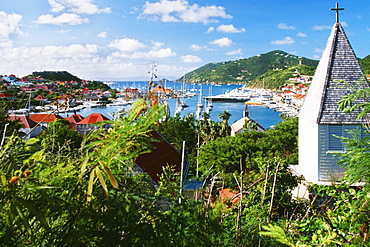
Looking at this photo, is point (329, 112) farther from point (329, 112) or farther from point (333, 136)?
point (333, 136)

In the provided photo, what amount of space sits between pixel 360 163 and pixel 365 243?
1.22m

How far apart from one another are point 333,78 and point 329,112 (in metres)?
1.09

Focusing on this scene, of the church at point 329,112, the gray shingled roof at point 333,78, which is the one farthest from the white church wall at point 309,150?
the gray shingled roof at point 333,78

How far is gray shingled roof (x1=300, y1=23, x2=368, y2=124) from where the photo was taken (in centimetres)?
979

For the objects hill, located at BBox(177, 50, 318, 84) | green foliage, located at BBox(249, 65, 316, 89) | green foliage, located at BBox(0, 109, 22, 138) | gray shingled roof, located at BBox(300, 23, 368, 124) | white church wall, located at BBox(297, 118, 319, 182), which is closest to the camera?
green foliage, located at BBox(0, 109, 22, 138)

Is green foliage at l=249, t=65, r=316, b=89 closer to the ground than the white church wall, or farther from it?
farther from it

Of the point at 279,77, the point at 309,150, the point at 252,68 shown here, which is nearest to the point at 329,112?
the point at 309,150

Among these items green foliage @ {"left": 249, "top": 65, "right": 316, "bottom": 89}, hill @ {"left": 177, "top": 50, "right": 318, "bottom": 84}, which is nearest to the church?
green foliage @ {"left": 249, "top": 65, "right": 316, "bottom": 89}

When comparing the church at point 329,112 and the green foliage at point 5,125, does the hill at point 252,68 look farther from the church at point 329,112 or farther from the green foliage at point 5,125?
the church at point 329,112

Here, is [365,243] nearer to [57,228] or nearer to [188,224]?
[188,224]

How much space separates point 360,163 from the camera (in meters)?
3.09

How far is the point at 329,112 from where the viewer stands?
984 cm

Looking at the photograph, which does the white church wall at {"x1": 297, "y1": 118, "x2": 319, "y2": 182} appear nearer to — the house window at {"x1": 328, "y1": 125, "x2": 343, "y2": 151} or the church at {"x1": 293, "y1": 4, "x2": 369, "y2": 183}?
the church at {"x1": 293, "y1": 4, "x2": 369, "y2": 183}

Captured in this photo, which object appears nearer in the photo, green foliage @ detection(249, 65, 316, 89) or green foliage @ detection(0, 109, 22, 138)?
green foliage @ detection(0, 109, 22, 138)
